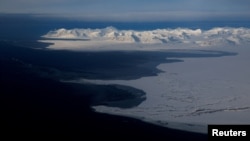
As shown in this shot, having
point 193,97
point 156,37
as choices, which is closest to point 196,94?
point 193,97

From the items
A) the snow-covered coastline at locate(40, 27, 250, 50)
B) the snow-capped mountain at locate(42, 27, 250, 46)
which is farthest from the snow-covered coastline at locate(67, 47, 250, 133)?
the snow-capped mountain at locate(42, 27, 250, 46)

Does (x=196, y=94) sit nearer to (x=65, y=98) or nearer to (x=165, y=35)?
(x=65, y=98)

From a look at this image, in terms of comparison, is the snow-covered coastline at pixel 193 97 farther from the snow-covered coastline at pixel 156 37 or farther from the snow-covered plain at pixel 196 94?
the snow-covered coastline at pixel 156 37

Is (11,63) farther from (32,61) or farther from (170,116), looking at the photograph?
(170,116)

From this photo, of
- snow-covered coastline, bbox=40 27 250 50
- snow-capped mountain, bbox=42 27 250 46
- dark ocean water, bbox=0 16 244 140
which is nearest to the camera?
dark ocean water, bbox=0 16 244 140

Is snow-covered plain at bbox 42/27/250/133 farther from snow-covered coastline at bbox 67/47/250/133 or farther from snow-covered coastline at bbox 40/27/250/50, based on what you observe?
snow-covered coastline at bbox 40/27/250/50

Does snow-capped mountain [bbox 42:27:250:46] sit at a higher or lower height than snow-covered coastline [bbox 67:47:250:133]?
higher

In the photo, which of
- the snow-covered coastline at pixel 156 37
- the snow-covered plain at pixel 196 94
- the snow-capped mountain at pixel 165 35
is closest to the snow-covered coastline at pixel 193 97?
the snow-covered plain at pixel 196 94

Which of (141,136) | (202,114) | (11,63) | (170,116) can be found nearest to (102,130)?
(141,136)

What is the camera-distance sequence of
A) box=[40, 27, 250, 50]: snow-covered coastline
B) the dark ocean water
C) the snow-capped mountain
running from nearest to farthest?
the dark ocean water, box=[40, 27, 250, 50]: snow-covered coastline, the snow-capped mountain
